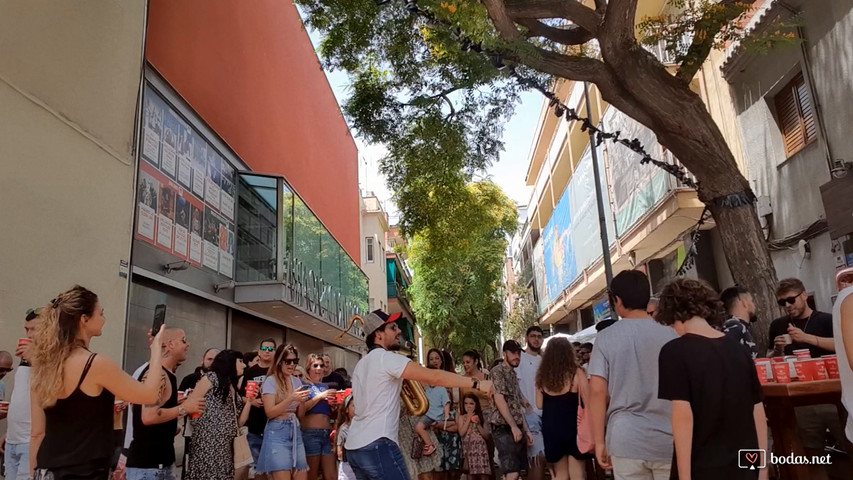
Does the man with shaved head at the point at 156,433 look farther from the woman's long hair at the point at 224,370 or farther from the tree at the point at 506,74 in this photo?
the tree at the point at 506,74

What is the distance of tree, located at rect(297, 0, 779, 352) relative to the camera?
22.4 feet

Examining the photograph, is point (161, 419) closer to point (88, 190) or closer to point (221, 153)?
point (88, 190)

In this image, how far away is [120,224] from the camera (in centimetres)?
762

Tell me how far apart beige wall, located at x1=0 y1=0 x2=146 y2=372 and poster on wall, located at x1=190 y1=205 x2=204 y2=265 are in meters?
2.09

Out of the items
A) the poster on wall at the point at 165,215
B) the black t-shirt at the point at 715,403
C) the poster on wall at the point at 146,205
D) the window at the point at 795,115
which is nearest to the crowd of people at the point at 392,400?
the black t-shirt at the point at 715,403

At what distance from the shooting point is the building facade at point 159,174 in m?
6.10

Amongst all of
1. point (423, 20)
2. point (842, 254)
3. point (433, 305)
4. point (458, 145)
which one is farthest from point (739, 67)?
point (433, 305)

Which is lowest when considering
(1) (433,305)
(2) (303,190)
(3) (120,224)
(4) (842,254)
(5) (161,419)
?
(5) (161,419)

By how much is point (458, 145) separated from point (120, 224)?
5897 mm

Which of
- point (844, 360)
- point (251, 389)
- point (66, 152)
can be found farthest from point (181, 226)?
point (844, 360)

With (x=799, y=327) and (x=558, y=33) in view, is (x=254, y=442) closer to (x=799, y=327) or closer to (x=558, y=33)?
(x=799, y=327)

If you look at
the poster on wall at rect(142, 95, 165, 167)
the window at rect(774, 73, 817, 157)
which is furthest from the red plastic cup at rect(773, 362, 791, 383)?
the poster on wall at rect(142, 95, 165, 167)

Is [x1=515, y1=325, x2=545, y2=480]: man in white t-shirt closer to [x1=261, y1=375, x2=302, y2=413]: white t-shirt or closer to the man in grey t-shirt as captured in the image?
[x1=261, y1=375, x2=302, y2=413]: white t-shirt

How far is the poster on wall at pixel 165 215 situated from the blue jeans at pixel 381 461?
6230 mm
